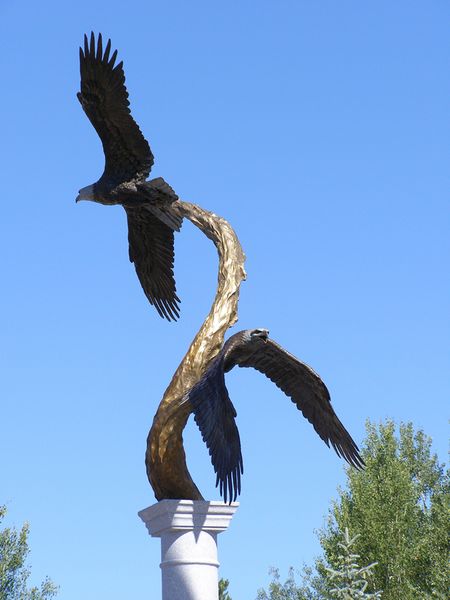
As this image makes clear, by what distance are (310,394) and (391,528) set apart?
36.3ft

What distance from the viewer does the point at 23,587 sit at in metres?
21.2

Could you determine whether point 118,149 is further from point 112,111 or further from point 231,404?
point 231,404

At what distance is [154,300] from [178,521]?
325cm

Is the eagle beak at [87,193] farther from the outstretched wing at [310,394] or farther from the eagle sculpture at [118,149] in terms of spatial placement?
the outstretched wing at [310,394]

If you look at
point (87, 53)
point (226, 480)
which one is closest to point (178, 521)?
point (226, 480)

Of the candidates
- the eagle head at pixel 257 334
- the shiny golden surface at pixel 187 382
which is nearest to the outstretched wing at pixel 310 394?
the eagle head at pixel 257 334

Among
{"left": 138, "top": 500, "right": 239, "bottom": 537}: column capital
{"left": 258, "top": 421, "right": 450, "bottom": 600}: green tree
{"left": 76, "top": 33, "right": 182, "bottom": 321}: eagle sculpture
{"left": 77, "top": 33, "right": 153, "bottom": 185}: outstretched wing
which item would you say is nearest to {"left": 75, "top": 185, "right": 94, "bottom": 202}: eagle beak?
{"left": 76, "top": 33, "right": 182, "bottom": 321}: eagle sculpture

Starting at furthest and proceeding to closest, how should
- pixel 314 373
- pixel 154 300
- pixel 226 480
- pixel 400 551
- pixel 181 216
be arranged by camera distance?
pixel 400 551
pixel 154 300
pixel 181 216
pixel 314 373
pixel 226 480

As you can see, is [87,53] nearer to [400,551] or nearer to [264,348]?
[264,348]

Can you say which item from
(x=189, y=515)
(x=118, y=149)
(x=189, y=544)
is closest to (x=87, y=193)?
(x=118, y=149)

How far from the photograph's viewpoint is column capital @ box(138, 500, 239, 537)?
7.86m

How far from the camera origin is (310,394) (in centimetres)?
914

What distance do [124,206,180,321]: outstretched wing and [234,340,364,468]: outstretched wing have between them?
1.89 m

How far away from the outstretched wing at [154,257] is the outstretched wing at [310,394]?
1888 millimetres
